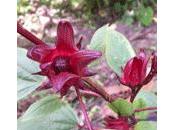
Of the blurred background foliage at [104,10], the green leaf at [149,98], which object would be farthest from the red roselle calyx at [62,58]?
the blurred background foliage at [104,10]

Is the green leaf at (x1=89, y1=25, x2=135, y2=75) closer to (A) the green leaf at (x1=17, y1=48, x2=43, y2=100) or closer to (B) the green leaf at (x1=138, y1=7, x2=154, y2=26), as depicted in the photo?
(A) the green leaf at (x1=17, y1=48, x2=43, y2=100)

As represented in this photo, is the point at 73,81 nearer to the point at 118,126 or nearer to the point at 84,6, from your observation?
the point at 118,126

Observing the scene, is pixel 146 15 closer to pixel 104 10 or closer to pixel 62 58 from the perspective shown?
pixel 104 10

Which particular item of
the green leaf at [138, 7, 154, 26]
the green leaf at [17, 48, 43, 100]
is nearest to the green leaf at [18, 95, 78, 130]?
the green leaf at [17, 48, 43, 100]

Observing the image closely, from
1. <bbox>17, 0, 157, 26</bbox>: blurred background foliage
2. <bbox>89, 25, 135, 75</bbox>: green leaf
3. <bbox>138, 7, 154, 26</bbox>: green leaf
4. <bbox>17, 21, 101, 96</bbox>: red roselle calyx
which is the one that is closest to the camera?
<bbox>17, 21, 101, 96</bbox>: red roselle calyx

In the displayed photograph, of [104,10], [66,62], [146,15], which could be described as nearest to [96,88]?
[66,62]

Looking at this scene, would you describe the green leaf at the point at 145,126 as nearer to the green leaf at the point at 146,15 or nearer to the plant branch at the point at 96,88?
the plant branch at the point at 96,88
